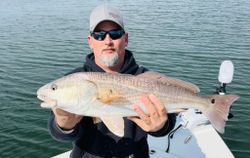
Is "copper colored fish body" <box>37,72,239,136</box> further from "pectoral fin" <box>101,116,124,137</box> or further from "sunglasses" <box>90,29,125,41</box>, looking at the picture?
"sunglasses" <box>90,29,125,41</box>

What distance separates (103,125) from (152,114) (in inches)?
41.4

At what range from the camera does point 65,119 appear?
4.41m

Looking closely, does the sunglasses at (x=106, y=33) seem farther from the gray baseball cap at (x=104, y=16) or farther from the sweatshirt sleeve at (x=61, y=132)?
the sweatshirt sleeve at (x=61, y=132)

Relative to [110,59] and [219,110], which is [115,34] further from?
[219,110]

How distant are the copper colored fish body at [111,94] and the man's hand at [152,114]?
6 centimetres

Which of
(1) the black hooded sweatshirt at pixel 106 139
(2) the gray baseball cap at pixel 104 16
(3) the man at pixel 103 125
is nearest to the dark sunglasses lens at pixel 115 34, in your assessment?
(3) the man at pixel 103 125

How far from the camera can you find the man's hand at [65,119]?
167 inches

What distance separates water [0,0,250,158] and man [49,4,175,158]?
→ 5.17 m

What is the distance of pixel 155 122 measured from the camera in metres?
4.38

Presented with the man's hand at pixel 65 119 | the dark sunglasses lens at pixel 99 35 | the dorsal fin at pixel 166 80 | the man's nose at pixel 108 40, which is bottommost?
the man's hand at pixel 65 119

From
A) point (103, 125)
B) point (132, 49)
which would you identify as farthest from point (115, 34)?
point (132, 49)

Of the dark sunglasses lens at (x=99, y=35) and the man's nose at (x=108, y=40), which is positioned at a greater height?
the dark sunglasses lens at (x=99, y=35)

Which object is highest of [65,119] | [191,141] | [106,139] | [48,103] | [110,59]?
[110,59]

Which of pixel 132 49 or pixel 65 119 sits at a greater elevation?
pixel 132 49
